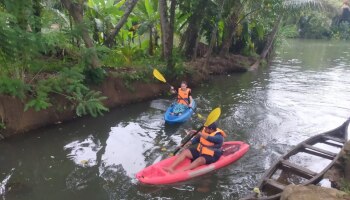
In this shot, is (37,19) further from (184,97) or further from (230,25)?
(230,25)

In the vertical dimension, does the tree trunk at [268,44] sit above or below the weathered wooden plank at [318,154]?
above

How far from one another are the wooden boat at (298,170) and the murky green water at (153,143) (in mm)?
624

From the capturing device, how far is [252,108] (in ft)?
40.1

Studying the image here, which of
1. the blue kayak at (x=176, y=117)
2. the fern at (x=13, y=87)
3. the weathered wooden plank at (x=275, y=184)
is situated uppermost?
the fern at (x=13, y=87)

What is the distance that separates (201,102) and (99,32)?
450 centimetres

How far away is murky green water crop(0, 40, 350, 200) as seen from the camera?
675 centimetres

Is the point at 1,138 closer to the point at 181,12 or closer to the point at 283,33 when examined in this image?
the point at 181,12

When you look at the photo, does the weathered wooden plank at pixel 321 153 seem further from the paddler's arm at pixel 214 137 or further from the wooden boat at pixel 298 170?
the paddler's arm at pixel 214 137

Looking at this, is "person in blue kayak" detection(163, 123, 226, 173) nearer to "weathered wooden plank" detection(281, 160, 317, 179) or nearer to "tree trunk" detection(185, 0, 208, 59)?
"weathered wooden plank" detection(281, 160, 317, 179)

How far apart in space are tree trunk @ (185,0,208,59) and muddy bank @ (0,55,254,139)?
69 cm

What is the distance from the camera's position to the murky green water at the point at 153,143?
6.75 meters

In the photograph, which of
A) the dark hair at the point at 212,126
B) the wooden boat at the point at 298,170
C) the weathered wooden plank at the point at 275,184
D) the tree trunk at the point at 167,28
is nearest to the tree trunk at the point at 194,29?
the tree trunk at the point at 167,28

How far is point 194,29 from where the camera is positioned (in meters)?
15.1

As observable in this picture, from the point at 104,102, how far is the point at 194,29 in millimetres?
5950
